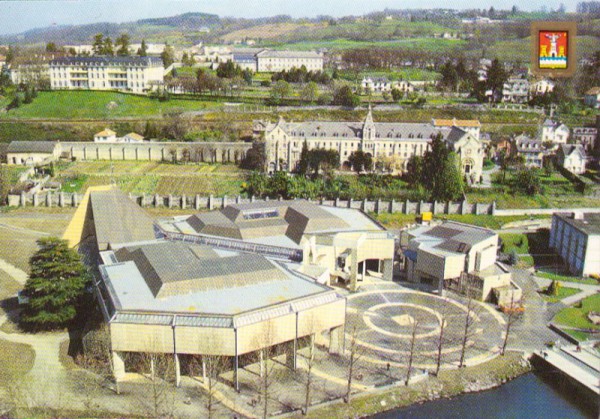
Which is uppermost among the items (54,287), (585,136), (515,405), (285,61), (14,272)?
(285,61)

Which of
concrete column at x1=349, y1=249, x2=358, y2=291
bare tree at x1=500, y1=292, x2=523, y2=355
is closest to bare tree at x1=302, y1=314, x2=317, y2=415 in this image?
concrete column at x1=349, y1=249, x2=358, y2=291

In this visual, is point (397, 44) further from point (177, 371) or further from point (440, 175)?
point (177, 371)

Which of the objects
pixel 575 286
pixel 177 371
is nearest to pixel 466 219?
pixel 575 286

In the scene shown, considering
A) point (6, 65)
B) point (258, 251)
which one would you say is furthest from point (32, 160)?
point (6, 65)

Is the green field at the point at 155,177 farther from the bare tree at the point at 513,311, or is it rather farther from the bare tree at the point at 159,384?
the bare tree at the point at 159,384

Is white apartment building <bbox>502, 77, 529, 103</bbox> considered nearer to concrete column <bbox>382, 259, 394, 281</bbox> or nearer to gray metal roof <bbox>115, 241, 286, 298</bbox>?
concrete column <bbox>382, 259, 394, 281</bbox>
